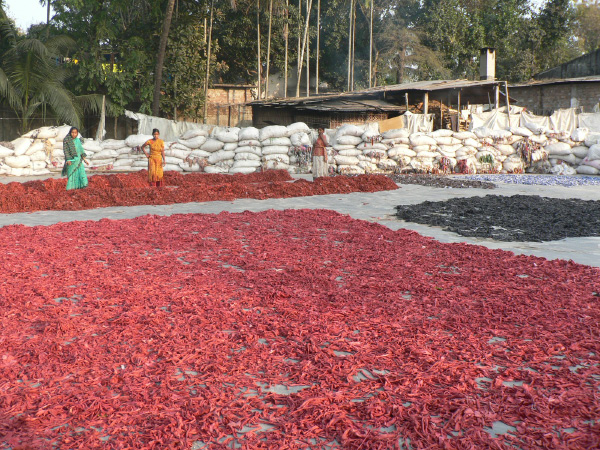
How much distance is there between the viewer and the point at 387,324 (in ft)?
12.3

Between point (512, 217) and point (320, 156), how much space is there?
20.2 feet

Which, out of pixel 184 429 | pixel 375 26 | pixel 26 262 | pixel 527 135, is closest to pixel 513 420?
pixel 184 429

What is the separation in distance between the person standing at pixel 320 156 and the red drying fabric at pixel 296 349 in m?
7.94

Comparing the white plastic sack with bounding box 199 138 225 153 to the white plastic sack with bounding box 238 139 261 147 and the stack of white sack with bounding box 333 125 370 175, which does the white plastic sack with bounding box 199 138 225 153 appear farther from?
the stack of white sack with bounding box 333 125 370 175

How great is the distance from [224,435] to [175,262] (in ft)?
10.6

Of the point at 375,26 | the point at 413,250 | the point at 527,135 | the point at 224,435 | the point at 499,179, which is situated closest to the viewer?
the point at 224,435

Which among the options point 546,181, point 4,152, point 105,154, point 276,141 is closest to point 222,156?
point 276,141

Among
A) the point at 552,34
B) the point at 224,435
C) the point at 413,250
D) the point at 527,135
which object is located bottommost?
the point at 224,435

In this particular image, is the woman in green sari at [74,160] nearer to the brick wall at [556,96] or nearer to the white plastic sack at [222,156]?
the white plastic sack at [222,156]

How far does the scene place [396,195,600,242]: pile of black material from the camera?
23.5ft

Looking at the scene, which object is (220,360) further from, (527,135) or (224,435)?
(527,135)

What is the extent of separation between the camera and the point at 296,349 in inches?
131

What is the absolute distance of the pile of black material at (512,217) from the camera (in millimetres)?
7172

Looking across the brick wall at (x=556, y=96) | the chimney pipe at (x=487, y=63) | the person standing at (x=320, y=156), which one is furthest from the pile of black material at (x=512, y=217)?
the chimney pipe at (x=487, y=63)
